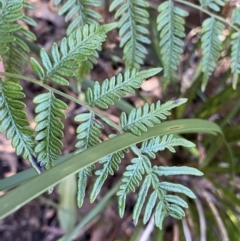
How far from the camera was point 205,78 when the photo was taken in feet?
2.56

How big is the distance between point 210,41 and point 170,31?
0.26ft

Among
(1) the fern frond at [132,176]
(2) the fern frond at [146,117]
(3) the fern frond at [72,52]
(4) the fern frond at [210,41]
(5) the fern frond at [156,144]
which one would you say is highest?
(4) the fern frond at [210,41]


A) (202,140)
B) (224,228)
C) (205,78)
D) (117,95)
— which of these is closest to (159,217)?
(117,95)

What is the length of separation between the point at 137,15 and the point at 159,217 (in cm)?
38

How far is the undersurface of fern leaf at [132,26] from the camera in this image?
0.71 m

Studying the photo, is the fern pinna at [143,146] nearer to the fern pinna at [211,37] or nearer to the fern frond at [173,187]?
the fern frond at [173,187]

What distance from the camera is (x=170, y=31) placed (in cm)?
74

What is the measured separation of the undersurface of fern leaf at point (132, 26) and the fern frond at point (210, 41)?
0.36ft

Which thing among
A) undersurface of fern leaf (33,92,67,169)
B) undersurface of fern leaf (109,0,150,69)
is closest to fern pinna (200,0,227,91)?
undersurface of fern leaf (109,0,150,69)

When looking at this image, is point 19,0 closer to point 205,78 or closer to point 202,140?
point 205,78

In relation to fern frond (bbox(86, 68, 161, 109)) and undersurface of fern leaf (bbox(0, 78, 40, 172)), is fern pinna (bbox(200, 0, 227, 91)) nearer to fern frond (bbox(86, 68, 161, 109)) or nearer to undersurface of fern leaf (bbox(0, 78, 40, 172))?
fern frond (bbox(86, 68, 161, 109))

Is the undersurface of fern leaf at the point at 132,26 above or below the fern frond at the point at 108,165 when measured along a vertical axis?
above

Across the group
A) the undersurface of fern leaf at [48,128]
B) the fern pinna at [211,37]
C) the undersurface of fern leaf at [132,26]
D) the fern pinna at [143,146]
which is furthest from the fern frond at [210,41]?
the undersurface of fern leaf at [48,128]

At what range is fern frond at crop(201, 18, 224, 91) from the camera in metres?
0.74
